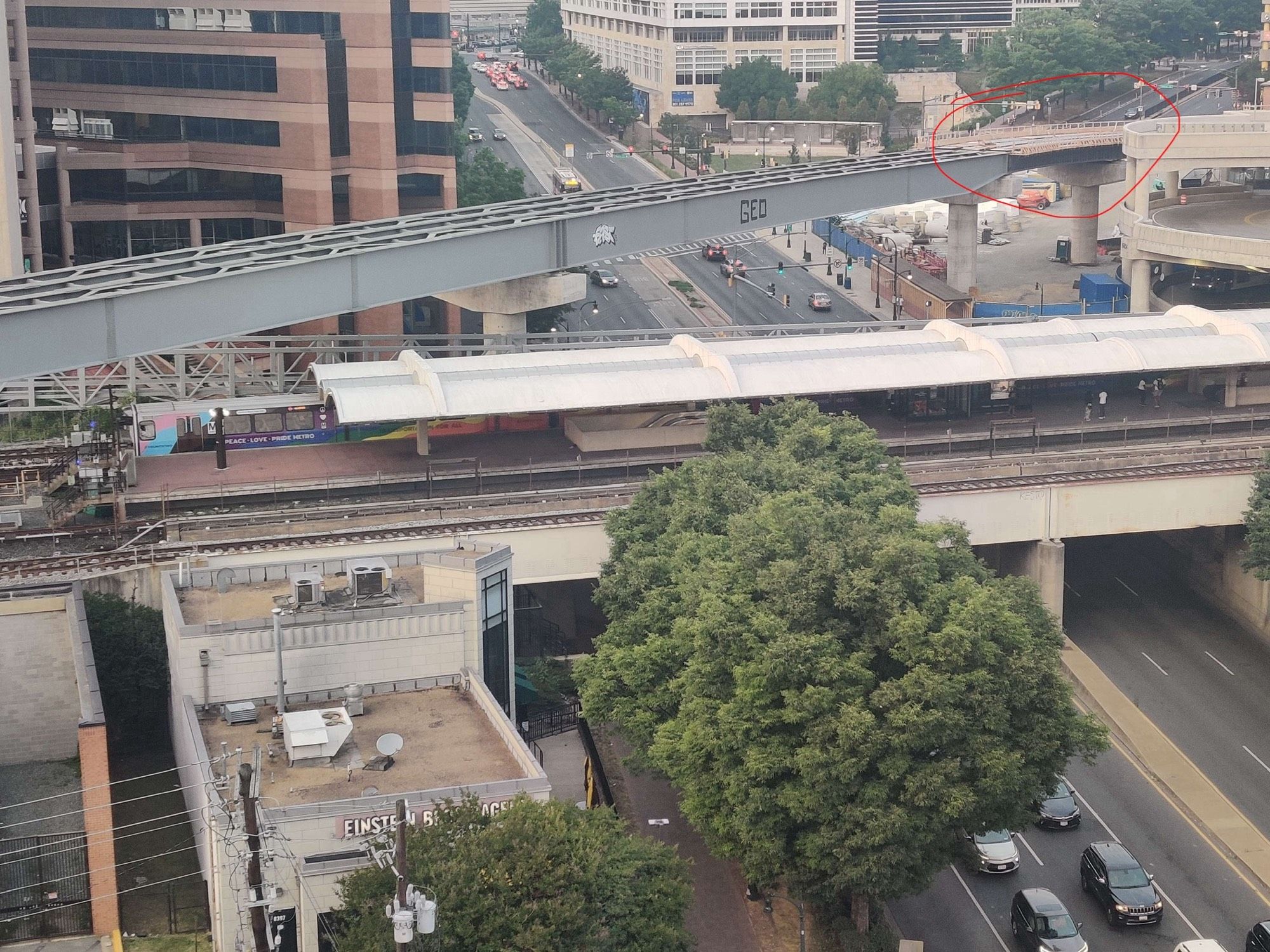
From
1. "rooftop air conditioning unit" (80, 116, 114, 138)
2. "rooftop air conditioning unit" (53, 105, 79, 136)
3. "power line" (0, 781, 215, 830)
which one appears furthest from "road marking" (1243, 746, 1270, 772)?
"rooftop air conditioning unit" (53, 105, 79, 136)

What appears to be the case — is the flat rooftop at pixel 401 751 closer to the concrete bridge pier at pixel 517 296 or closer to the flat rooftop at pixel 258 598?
the flat rooftop at pixel 258 598

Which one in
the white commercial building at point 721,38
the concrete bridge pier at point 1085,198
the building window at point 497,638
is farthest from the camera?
the white commercial building at point 721,38

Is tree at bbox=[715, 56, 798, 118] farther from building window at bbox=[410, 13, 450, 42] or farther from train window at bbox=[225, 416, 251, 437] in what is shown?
train window at bbox=[225, 416, 251, 437]

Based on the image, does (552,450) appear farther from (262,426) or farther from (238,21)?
(238,21)

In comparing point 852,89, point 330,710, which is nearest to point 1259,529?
point 330,710

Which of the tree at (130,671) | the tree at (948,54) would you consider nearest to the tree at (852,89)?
the tree at (948,54)
